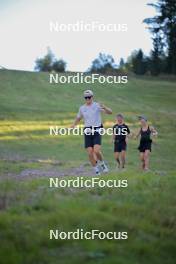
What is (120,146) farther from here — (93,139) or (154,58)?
(154,58)

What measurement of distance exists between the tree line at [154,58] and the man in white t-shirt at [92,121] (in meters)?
39.1

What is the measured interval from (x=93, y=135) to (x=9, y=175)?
8.32ft

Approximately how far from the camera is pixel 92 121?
16.3 meters

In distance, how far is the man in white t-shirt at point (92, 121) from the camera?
1614 cm

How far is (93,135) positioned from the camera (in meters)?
16.5

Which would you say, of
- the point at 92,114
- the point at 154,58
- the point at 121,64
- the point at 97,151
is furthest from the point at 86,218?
the point at 121,64

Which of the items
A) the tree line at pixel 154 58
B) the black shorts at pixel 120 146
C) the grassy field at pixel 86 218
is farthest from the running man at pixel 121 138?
the tree line at pixel 154 58

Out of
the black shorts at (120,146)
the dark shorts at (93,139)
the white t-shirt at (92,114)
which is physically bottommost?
the black shorts at (120,146)

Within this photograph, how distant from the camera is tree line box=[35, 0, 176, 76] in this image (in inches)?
2509

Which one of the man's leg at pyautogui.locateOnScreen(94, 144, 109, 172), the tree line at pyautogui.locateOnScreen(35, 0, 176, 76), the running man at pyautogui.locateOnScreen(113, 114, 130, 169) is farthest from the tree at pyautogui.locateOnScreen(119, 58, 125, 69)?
the man's leg at pyautogui.locateOnScreen(94, 144, 109, 172)

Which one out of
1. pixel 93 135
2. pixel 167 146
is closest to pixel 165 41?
pixel 167 146

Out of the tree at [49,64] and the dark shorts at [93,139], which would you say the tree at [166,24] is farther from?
the dark shorts at [93,139]

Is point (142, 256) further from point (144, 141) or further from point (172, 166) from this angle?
point (172, 166)

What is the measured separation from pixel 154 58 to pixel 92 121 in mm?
61443
